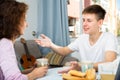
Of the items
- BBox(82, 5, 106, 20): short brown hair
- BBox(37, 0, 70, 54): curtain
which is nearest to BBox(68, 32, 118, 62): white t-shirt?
BBox(82, 5, 106, 20): short brown hair

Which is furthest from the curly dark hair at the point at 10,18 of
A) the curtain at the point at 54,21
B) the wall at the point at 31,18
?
the wall at the point at 31,18

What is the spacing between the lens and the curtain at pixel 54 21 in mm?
4258

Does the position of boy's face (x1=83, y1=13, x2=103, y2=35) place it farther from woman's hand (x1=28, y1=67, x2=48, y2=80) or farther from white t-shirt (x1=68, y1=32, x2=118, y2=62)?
woman's hand (x1=28, y1=67, x2=48, y2=80)

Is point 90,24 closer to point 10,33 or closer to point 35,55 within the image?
point 10,33

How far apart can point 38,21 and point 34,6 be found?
0.29 metres

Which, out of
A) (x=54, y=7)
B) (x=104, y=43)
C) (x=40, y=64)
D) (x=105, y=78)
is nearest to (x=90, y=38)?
(x=104, y=43)

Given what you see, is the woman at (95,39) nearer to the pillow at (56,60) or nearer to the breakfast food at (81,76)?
the breakfast food at (81,76)

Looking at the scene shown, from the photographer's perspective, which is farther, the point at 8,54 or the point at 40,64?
the point at 40,64

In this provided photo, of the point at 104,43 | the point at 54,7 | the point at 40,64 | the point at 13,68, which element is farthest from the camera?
the point at 54,7

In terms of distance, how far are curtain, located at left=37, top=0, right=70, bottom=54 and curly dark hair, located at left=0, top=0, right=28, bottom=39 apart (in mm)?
2916

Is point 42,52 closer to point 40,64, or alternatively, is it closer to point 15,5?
point 40,64

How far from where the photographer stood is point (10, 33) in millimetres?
1325

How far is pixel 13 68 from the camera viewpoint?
1.19 m

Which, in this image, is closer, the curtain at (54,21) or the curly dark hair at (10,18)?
the curly dark hair at (10,18)
